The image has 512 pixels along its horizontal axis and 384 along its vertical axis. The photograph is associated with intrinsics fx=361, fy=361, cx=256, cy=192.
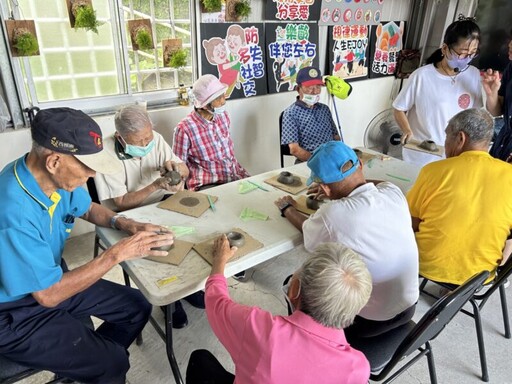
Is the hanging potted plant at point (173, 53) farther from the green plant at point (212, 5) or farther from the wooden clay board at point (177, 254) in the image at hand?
the wooden clay board at point (177, 254)

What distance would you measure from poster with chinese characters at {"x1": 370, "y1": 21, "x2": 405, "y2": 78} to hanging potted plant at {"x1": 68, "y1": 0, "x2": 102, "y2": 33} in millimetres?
3050

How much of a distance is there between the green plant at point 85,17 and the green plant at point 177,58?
0.64 meters

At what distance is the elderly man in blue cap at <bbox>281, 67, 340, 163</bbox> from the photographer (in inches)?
104

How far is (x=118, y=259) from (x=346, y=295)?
801mm

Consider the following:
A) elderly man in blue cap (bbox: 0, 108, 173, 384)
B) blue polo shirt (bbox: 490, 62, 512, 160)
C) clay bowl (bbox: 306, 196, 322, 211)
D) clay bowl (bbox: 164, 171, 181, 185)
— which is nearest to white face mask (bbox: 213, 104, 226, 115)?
clay bowl (bbox: 164, 171, 181, 185)

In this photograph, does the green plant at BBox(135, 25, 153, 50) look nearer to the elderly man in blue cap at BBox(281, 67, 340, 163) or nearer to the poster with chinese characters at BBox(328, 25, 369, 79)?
the elderly man in blue cap at BBox(281, 67, 340, 163)

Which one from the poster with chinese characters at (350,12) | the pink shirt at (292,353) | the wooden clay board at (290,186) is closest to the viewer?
the pink shirt at (292,353)

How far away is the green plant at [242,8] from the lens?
116 inches

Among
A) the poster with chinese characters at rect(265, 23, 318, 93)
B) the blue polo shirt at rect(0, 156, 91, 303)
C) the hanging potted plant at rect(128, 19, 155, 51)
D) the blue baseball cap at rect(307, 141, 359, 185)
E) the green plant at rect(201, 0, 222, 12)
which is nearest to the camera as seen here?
the blue polo shirt at rect(0, 156, 91, 303)

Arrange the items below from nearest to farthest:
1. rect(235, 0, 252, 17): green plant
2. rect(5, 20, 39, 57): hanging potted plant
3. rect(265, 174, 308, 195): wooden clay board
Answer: rect(265, 174, 308, 195): wooden clay board < rect(5, 20, 39, 57): hanging potted plant < rect(235, 0, 252, 17): green plant

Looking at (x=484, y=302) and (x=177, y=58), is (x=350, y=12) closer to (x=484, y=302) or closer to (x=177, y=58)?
(x=177, y=58)

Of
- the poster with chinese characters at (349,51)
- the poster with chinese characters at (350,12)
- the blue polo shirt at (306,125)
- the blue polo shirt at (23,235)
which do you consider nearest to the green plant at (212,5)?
the blue polo shirt at (306,125)

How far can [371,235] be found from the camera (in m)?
1.23

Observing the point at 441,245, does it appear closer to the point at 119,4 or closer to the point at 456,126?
the point at 456,126
